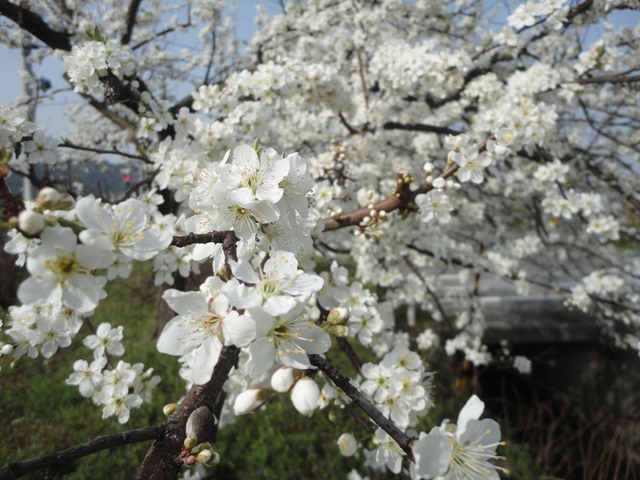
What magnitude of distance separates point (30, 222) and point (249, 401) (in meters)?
0.60

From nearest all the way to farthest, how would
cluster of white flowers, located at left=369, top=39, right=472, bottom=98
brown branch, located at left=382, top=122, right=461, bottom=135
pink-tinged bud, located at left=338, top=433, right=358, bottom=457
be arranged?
pink-tinged bud, located at left=338, top=433, right=358, bottom=457 → cluster of white flowers, located at left=369, top=39, right=472, bottom=98 → brown branch, located at left=382, top=122, right=461, bottom=135

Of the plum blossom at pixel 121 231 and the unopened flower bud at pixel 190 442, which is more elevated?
the plum blossom at pixel 121 231

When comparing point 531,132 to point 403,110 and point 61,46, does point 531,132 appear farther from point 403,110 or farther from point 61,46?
point 61,46

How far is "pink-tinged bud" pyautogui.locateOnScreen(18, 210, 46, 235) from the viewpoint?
633 millimetres

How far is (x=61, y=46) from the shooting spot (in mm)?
3139

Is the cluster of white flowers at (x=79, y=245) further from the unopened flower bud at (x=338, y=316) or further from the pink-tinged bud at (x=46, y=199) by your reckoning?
the unopened flower bud at (x=338, y=316)

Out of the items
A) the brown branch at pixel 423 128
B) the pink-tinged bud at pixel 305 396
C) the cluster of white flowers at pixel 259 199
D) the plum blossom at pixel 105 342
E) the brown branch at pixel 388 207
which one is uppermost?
the cluster of white flowers at pixel 259 199

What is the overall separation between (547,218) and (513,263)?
2574 mm

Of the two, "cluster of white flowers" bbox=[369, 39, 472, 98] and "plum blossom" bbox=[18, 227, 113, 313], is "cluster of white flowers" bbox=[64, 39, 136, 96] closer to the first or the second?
"plum blossom" bbox=[18, 227, 113, 313]

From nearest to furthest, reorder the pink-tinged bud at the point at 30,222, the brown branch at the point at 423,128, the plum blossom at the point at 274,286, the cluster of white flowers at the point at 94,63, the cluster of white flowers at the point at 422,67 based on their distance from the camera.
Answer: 1. the pink-tinged bud at the point at 30,222
2. the plum blossom at the point at 274,286
3. the cluster of white flowers at the point at 94,63
4. the cluster of white flowers at the point at 422,67
5. the brown branch at the point at 423,128

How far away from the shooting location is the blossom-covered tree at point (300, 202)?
Result: 80 cm

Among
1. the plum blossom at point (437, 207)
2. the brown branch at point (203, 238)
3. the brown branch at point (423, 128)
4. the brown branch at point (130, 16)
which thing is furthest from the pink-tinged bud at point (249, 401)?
the brown branch at point (130, 16)

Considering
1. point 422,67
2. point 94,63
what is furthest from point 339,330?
point 422,67

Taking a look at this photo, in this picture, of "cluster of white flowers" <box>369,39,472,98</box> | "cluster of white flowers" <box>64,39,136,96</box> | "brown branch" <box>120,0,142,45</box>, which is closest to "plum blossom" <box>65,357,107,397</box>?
"cluster of white flowers" <box>64,39,136,96</box>
